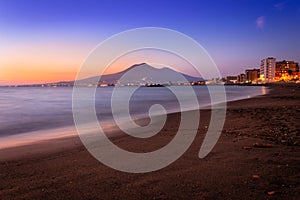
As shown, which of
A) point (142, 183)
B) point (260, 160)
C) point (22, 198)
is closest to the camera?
point (22, 198)

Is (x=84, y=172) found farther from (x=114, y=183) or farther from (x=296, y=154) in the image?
(x=296, y=154)

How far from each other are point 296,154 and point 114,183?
13.6 feet

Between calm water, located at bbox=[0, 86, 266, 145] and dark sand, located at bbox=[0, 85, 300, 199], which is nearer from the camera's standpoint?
dark sand, located at bbox=[0, 85, 300, 199]

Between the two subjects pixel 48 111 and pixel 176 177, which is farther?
pixel 48 111

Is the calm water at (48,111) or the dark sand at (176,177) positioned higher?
the dark sand at (176,177)

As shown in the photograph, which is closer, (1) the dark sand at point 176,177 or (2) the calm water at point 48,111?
(1) the dark sand at point 176,177

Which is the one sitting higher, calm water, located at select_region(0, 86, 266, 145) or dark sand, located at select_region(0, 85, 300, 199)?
dark sand, located at select_region(0, 85, 300, 199)

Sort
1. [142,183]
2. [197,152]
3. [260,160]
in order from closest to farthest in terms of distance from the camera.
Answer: [142,183] → [260,160] → [197,152]

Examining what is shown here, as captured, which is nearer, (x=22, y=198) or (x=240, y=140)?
(x=22, y=198)

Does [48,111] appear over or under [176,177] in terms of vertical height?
under

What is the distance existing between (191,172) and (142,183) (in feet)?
3.44

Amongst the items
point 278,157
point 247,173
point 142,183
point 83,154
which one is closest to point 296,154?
point 278,157

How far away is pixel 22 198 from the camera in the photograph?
14.1 ft

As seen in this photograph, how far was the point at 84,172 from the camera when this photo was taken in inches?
220
